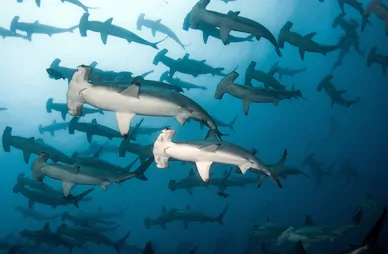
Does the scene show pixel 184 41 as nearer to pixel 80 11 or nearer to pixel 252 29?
pixel 80 11

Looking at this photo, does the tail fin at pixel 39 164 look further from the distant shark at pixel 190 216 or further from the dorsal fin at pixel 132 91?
the distant shark at pixel 190 216

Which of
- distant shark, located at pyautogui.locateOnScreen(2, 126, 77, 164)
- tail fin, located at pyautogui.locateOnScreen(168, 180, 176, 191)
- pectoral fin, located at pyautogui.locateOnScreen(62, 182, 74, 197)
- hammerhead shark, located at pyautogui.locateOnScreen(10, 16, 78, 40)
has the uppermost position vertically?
hammerhead shark, located at pyautogui.locateOnScreen(10, 16, 78, 40)

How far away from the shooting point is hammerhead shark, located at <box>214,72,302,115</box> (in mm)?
6785

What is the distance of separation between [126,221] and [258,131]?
23227 millimetres

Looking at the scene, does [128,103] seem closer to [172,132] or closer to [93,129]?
[172,132]

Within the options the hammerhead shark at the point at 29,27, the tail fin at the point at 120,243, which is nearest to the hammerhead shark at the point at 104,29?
the hammerhead shark at the point at 29,27

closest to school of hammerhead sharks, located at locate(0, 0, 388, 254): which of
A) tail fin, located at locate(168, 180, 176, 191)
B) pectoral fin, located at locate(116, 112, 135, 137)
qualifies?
pectoral fin, located at locate(116, 112, 135, 137)

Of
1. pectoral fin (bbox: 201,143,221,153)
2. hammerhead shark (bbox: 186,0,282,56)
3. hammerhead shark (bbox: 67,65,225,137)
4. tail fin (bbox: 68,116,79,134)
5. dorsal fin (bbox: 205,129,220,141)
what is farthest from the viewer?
tail fin (bbox: 68,116,79,134)

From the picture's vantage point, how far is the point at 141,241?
126 feet

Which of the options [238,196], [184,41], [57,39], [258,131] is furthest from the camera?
[258,131]

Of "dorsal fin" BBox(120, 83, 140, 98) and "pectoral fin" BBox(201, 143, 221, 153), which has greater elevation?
"dorsal fin" BBox(120, 83, 140, 98)

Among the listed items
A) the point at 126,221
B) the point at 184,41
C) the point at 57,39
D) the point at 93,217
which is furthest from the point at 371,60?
the point at 126,221

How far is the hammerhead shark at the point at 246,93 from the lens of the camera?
6785 mm

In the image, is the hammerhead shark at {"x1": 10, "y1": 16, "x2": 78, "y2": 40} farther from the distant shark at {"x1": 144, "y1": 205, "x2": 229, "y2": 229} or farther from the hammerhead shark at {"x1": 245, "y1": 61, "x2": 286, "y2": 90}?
the distant shark at {"x1": 144, "y1": 205, "x2": 229, "y2": 229}
